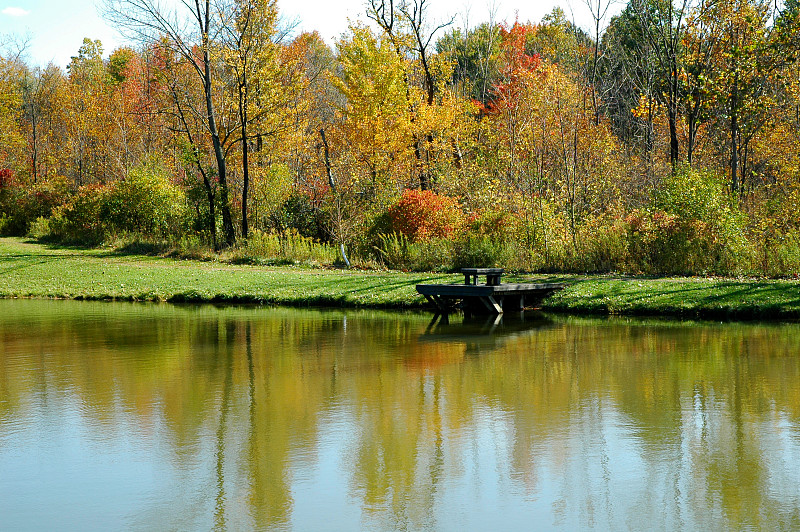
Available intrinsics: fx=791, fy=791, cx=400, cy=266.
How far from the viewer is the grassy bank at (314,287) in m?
17.1

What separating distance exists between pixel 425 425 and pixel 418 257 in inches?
630

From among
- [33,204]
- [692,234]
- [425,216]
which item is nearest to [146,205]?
[33,204]

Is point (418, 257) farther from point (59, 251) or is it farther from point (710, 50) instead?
point (59, 251)

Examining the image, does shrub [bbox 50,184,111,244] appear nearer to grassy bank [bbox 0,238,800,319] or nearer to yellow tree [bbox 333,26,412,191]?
grassy bank [bbox 0,238,800,319]

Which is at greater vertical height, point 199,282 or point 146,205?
point 146,205

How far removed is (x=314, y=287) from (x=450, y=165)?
425 inches

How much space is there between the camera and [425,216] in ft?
84.2

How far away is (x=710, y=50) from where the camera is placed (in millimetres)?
25641

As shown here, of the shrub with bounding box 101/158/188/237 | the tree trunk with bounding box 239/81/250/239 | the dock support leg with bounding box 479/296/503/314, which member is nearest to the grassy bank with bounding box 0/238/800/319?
the dock support leg with bounding box 479/296/503/314

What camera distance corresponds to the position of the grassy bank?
17.1m

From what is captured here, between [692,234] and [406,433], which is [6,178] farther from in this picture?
[406,433]

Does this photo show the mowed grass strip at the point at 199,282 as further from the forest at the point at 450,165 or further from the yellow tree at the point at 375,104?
the yellow tree at the point at 375,104

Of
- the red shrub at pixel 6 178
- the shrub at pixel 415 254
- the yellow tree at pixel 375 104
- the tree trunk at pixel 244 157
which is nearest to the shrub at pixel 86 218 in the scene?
the tree trunk at pixel 244 157

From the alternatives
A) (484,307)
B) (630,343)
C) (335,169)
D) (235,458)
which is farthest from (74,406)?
(335,169)
